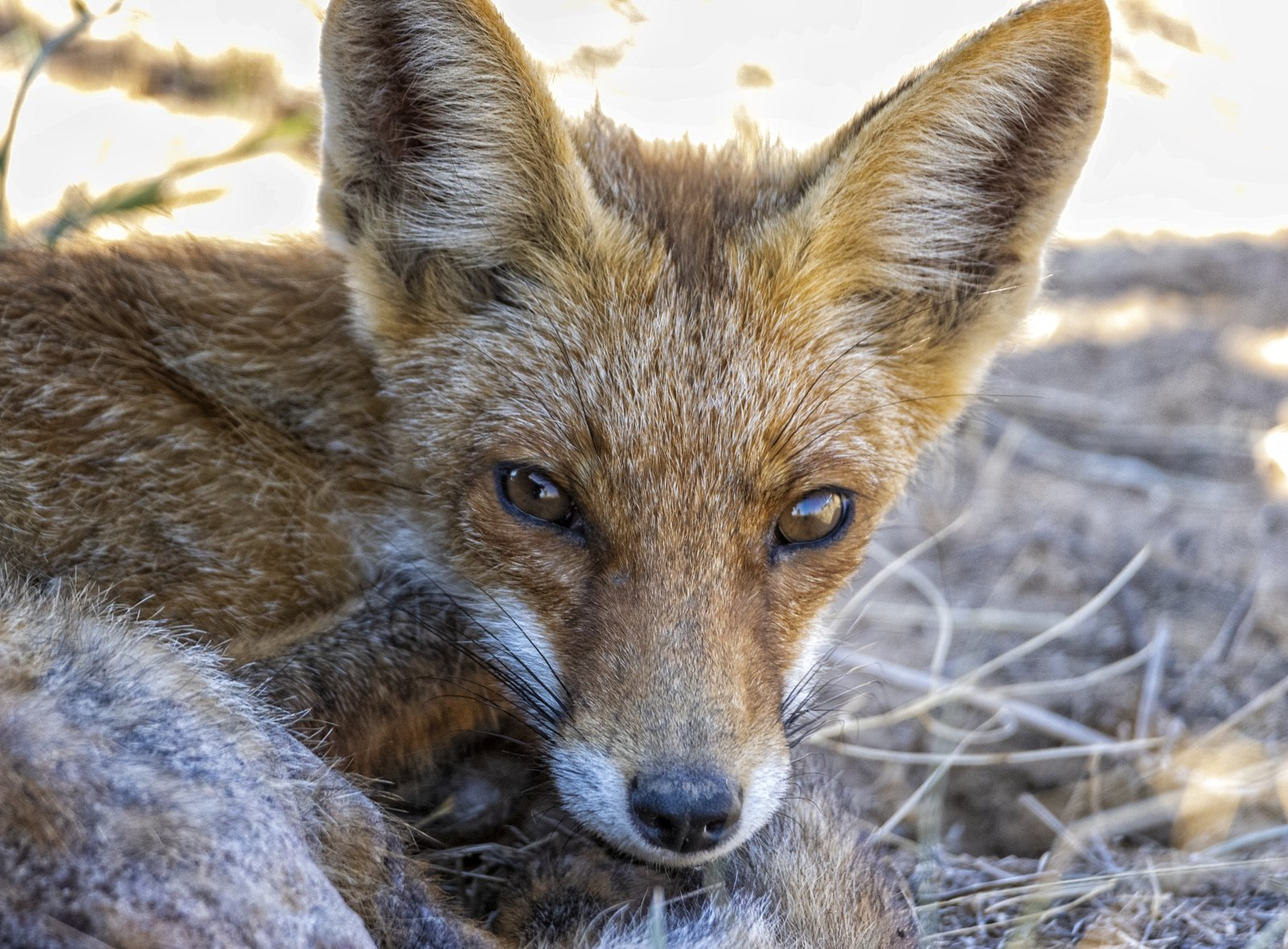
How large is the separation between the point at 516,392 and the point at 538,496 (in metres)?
0.27

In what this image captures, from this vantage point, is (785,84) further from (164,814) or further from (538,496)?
Answer: (164,814)

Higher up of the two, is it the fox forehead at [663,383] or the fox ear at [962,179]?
the fox ear at [962,179]

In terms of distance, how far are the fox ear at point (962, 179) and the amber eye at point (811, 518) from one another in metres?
0.49

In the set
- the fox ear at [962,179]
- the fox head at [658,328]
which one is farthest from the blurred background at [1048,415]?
the fox head at [658,328]

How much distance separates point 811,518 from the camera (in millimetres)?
2807

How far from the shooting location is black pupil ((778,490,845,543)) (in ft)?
9.12

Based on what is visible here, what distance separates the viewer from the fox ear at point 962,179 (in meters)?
2.74

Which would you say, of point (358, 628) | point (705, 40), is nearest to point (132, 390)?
point (358, 628)

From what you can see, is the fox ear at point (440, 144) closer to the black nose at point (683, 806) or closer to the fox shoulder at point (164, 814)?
the fox shoulder at point (164, 814)

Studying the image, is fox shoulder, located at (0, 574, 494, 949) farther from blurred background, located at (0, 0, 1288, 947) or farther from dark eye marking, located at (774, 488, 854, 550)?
blurred background, located at (0, 0, 1288, 947)

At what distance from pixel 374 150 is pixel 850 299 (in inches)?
48.4

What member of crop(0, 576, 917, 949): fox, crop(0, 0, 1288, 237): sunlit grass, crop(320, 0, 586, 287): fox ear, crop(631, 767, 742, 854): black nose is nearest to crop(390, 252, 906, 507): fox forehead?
crop(320, 0, 586, 287): fox ear

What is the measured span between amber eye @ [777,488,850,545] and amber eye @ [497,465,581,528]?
48 cm

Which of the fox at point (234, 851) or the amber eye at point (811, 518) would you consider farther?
the amber eye at point (811, 518)
